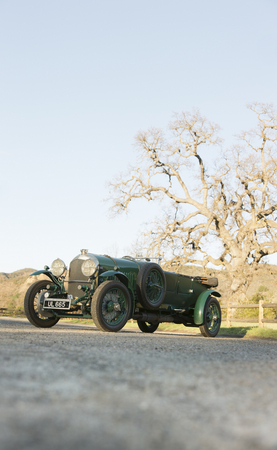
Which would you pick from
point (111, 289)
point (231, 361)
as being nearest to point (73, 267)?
point (111, 289)

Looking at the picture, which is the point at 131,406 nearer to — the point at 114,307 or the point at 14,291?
the point at 114,307

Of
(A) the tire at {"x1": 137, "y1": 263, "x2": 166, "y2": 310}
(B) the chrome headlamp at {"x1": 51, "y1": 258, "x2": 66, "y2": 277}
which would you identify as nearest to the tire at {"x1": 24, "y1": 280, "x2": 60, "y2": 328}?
(B) the chrome headlamp at {"x1": 51, "y1": 258, "x2": 66, "y2": 277}

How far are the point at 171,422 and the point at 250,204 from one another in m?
22.1

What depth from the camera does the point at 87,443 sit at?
1.22 metres

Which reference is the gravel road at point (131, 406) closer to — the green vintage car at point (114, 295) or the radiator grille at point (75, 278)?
the green vintage car at point (114, 295)

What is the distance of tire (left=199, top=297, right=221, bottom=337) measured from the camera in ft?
29.3

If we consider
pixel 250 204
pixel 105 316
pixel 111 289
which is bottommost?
pixel 105 316

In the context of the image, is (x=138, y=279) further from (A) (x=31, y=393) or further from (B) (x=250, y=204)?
(B) (x=250, y=204)

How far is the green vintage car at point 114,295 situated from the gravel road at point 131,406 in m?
4.23

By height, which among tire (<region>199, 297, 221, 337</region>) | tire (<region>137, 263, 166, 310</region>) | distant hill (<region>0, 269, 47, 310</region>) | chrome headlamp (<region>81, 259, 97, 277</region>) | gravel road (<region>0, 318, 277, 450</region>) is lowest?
distant hill (<region>0, 269, 47, 310</region>)

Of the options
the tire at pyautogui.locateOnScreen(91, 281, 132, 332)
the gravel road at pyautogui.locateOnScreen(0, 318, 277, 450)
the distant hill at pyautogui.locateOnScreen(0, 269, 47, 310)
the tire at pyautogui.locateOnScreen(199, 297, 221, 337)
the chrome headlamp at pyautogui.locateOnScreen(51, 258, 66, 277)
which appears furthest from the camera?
the distant hill at pyautogui.locateOnScreen(0, 269, 47, 310)

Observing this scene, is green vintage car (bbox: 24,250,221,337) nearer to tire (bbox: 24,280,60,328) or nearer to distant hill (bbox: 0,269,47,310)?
tire (bbox: 24,280,60,328)

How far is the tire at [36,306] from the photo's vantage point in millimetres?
7621

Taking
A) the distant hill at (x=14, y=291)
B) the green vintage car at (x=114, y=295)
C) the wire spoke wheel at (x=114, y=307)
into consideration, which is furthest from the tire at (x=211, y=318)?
the distant hill at (x=14, y=291)
